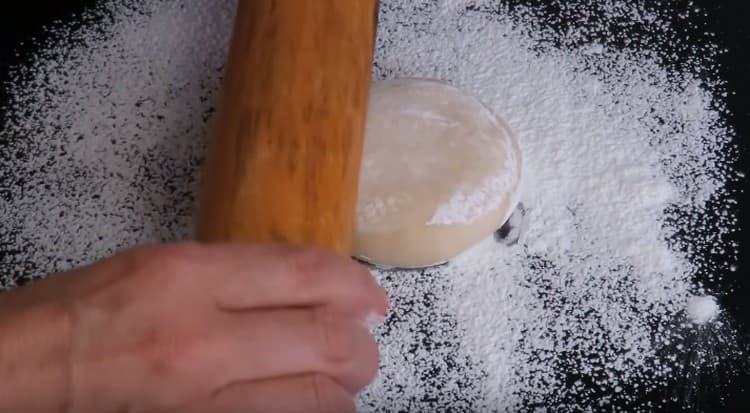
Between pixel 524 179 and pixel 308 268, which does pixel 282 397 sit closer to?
pixel 308 268

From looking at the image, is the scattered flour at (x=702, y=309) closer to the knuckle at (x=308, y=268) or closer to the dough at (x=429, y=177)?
the dough at (x=429, y=177)

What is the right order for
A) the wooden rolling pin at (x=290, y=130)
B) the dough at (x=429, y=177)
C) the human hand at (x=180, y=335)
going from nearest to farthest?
the human hand at (x=180, y=335) < the wooden rolling pin at (x=290, y=130) < the dough at (x=429, y=177)

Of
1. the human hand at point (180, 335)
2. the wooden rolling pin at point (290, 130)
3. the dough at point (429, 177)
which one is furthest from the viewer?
the dough at point (429, 177)

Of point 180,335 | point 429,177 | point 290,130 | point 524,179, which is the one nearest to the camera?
point 180,335

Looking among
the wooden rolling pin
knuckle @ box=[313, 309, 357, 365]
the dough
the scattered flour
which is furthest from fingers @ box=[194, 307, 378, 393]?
the scattered flour

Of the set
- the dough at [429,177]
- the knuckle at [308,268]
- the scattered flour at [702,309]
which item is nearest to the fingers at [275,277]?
the knuckle at [308,268]

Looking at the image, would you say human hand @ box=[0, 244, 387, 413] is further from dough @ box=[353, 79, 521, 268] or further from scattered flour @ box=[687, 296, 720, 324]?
scattered flour @ box=[687, 296, 720, 324]

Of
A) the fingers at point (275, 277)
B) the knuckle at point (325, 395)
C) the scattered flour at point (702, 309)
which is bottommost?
the scattered flour at point (702, 309)

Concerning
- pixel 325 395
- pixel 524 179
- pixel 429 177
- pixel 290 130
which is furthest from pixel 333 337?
pixel 524 179
